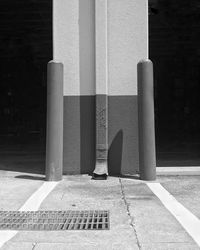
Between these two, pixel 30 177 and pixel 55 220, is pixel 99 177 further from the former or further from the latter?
pixel 55 220

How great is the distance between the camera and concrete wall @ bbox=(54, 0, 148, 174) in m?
10.2

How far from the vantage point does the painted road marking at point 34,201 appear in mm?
5430

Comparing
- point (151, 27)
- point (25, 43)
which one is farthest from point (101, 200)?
point (25, 43)

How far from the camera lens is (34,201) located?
7473mm

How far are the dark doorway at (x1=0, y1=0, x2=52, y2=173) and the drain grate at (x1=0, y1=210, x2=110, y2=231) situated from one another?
644 inches

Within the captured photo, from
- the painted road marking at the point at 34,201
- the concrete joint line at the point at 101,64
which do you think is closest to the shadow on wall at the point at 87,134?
the concrete joint line at the point at 101,64

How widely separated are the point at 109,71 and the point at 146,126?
1.65m

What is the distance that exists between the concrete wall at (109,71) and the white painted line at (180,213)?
191 centimetres

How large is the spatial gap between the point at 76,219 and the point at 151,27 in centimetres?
1844

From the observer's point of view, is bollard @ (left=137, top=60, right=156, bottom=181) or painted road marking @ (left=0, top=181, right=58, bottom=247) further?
bollard @ (left=137, top=60, right=156, bottom=181)

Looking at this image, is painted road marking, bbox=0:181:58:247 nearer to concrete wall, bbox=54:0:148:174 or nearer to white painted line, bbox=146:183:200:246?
concrete wall, bbox=54:0:148:174

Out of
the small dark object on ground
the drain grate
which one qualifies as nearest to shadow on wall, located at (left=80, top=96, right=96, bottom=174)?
the small dark object on ground

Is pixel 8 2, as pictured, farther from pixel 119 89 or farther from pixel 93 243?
pixel 93 243

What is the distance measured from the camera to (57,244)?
16.7 feet
